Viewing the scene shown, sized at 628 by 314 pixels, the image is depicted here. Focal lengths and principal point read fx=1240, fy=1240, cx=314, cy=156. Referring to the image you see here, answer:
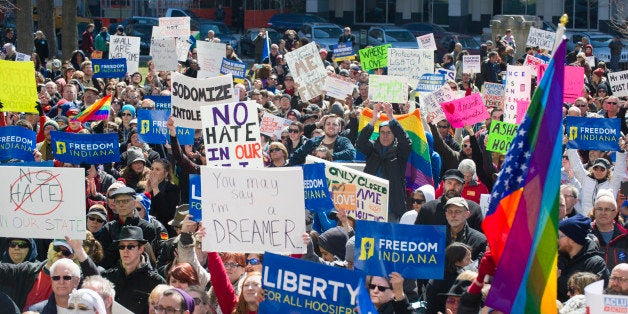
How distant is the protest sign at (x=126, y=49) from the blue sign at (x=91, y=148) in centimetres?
969

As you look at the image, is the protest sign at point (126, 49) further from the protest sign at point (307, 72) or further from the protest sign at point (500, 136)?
the protest sign at point (500, 136)

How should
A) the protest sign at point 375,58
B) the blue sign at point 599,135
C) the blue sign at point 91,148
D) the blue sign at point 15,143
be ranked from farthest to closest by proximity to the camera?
the protest sign at point 375,58 < the blue sign at point 599,135 < the blue sign at point 15,143 < the blue sign at point 91,148

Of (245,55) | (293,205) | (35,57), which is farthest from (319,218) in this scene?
(245,55)

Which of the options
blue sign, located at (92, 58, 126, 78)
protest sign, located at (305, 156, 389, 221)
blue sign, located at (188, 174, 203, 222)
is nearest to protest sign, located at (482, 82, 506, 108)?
blue sign, located at (92, 58, 126, 78)

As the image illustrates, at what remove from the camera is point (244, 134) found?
32.7ft

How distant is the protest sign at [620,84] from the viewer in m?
18.2

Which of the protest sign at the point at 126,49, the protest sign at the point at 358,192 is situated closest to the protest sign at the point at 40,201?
the protest sign at the point at 358,192

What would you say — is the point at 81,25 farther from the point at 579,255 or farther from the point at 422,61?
the point at 579,255

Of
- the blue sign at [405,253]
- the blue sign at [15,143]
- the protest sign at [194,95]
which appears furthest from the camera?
the blue sign at [15,143]

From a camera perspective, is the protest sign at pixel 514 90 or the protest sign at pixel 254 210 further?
the protest sign at pixel 514 90

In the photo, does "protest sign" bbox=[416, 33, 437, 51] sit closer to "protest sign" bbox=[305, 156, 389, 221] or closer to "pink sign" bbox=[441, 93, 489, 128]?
"pink sign" bbox=[441, 93, 489, 128]

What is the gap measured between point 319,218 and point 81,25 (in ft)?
107

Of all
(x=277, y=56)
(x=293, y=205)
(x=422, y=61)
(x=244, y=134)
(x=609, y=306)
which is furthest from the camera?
(x=277, y=56)

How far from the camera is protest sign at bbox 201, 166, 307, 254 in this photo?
812 cm
